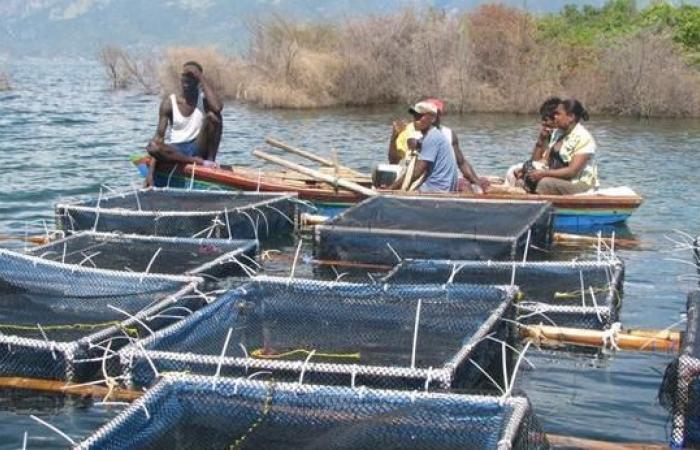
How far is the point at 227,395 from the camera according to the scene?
4.83 meters

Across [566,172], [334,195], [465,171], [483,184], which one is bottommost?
[334,195]

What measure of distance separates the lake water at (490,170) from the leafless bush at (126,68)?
80.9 inches

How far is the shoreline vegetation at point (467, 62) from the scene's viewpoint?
30750mm

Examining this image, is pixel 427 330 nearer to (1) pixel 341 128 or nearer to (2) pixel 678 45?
(1) pixel 341 128

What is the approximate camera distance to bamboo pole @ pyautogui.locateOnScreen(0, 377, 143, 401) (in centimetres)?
579

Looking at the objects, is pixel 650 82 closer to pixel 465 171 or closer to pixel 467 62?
pixel 467 62

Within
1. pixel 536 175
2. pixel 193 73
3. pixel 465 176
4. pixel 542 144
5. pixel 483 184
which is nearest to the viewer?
pixel 536 175

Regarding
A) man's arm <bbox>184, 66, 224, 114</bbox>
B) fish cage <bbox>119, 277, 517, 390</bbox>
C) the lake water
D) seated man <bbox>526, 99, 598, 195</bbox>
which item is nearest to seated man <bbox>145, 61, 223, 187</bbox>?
man's arm <bbox>184, 66, 224, 114</bbox>

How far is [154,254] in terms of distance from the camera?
8.30 metres

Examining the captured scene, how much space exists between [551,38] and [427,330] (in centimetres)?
3024

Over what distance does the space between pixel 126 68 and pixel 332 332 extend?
3965 cm

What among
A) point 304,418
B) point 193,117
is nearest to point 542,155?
point 193,117

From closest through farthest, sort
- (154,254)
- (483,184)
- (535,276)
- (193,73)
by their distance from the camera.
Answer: (535,276)
(154,254)
(483,184)
(193,73)

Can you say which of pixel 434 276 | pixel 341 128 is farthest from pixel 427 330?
pixel 341 128
